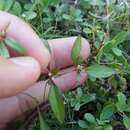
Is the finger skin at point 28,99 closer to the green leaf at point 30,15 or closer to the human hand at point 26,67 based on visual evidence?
the human hand at point 26,67

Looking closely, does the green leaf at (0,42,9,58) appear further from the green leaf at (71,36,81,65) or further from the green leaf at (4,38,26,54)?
the green leaf at (71,36,81,65)

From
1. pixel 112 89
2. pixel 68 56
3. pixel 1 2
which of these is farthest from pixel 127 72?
pixel 1 2

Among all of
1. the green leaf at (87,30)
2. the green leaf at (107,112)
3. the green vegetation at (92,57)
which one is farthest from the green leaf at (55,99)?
the green leaf at (87,30)

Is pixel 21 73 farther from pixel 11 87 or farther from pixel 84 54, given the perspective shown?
pixel 84 54

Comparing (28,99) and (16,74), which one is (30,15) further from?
(16,74)

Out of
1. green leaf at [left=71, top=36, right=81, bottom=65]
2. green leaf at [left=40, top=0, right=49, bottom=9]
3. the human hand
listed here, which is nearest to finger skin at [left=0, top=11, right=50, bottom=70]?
the human hand
